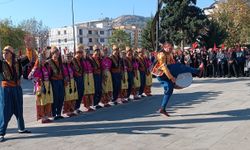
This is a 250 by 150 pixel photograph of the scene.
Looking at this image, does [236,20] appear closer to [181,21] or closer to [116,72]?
[181,21]

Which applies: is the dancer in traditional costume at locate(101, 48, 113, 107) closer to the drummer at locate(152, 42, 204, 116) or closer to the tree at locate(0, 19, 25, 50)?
the drummer at locate(152, 42, 204, 116)

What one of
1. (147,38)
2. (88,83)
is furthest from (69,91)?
(147,38)

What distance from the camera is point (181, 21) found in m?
40.4

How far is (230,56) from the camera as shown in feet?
77.0

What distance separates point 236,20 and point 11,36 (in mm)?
30213

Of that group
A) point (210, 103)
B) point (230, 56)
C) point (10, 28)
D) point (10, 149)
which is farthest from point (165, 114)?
point (10, 28)

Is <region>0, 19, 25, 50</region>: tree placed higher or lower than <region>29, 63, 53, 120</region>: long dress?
higher

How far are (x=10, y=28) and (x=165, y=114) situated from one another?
184 feet

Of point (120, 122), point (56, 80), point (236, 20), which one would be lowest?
point (120, 122)

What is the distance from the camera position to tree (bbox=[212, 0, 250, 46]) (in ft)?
179

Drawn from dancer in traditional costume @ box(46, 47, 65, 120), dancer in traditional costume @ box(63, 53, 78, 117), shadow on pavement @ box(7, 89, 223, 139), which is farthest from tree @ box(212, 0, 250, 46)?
dancer in traditional costume @ box(46, 47, 65, 120)

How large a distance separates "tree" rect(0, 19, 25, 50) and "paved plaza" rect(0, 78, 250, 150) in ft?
166

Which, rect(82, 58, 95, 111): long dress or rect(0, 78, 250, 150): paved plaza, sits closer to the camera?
rect(0, 78, 250, 150): paved plaza

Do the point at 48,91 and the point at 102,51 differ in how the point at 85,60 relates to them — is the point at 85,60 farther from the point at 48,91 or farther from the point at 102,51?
the point at 48,91
